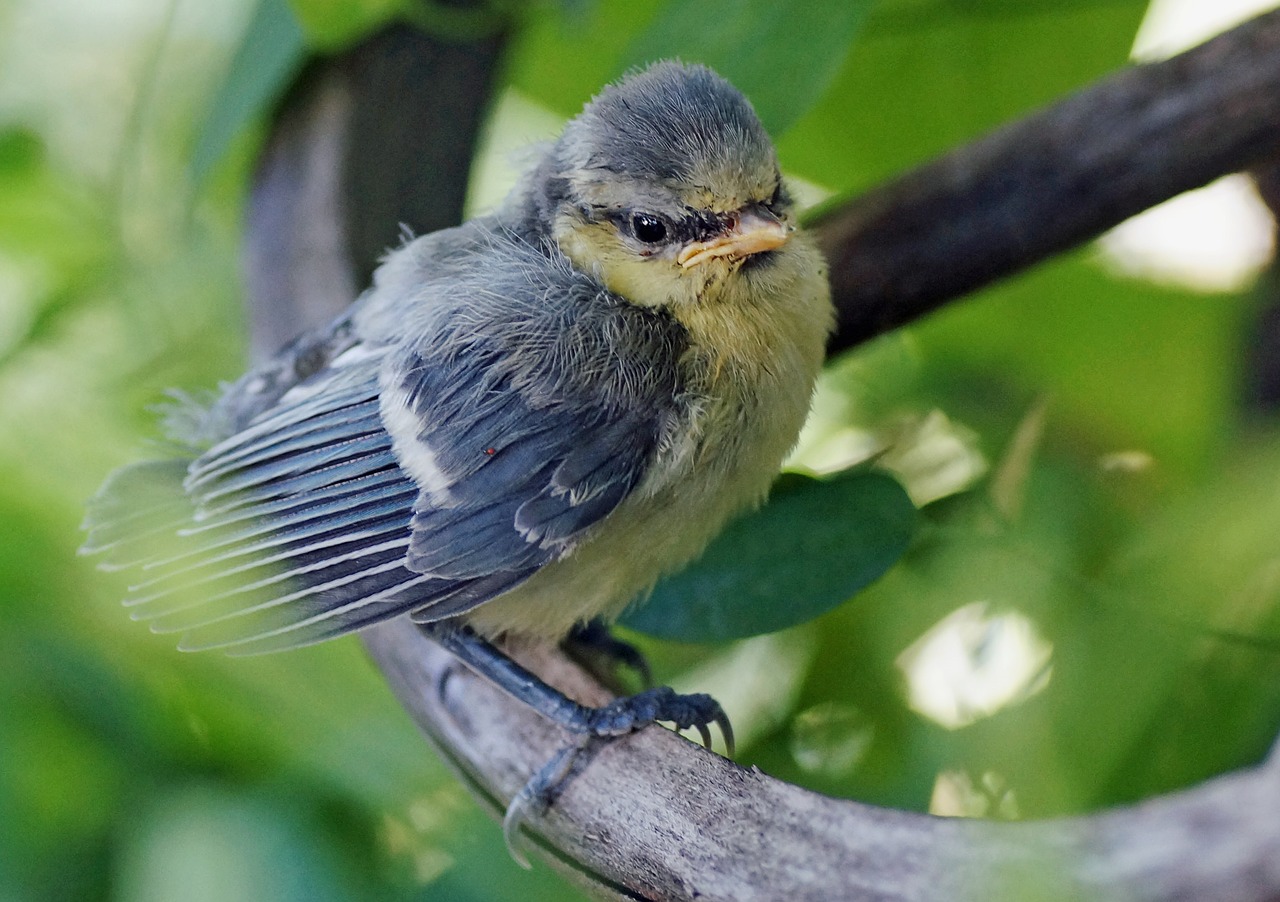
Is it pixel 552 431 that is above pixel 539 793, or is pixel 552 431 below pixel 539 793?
above

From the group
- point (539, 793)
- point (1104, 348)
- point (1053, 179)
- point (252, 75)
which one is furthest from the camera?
point (1104, 348)

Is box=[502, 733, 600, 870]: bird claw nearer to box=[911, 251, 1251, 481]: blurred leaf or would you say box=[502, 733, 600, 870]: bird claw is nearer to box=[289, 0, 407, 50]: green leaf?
box=[911, 251, 1251, 481]: blurred leaf

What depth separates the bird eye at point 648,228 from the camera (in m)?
0.71

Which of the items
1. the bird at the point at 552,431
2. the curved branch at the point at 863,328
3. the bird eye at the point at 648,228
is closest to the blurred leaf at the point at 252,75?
the curved branch at the point at 863,328

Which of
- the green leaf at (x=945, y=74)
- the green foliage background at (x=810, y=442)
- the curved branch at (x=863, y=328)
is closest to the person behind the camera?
the curved branch at (x=863, y=328)

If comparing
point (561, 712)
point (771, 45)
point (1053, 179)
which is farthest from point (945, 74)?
point (561, 712)

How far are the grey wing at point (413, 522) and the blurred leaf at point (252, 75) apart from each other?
13.6 inches

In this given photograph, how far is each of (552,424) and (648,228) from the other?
0.45ft

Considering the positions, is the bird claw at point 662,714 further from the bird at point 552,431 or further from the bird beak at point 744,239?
the bird beak at point 744,239

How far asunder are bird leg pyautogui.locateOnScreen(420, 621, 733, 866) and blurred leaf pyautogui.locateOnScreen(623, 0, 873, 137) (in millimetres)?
363

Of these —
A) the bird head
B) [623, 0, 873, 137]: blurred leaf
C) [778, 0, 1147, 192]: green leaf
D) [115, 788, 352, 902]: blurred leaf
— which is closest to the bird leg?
[115, 788, 352, 902]: blurred leaf

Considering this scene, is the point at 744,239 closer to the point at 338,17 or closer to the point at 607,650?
the point at 607,650

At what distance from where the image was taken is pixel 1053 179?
2.73 ft

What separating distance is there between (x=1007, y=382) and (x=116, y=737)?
30.1 inches
